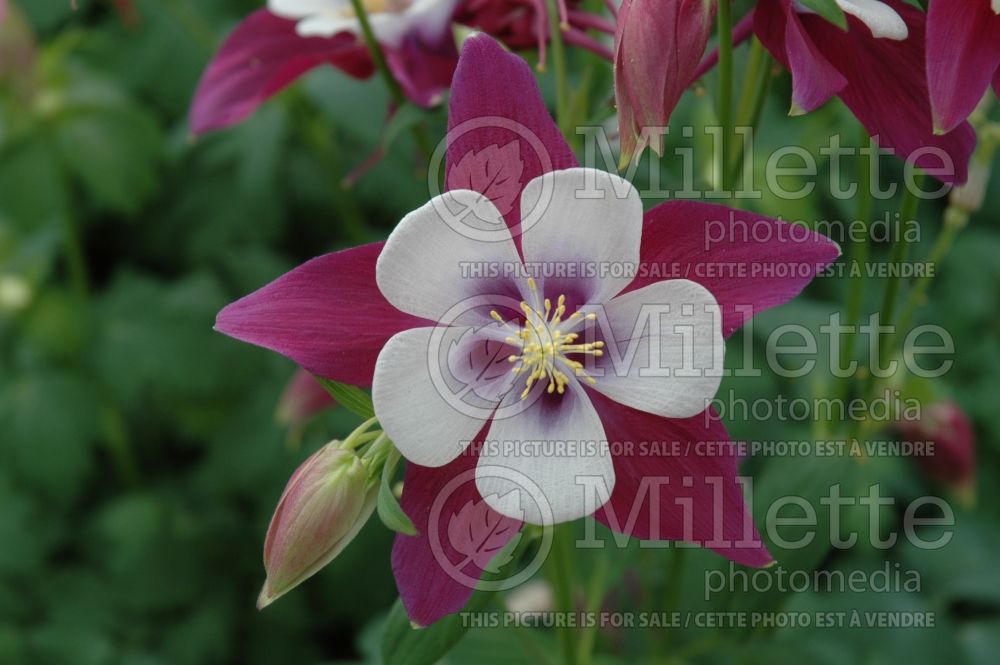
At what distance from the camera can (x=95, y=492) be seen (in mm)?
1359

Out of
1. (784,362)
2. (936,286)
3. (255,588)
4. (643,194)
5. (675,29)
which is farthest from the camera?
(936,286)

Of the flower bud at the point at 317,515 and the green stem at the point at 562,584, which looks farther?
the green stem at the point at 562,584

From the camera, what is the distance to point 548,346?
1.65 ft

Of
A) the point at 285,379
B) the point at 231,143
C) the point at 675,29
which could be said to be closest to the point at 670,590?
the point at 675,29

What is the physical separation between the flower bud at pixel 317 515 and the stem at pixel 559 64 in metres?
0.26

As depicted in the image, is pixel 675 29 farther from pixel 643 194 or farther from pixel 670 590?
pixel 670 590

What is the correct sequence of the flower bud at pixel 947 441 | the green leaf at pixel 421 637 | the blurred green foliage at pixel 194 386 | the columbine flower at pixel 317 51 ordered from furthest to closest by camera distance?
1. the blurred green foliage at pixel 194 386
2. the flower bud at pixel 947 441
3. the columbine flower at pixel 317 51
4. the green leaf at pixel 421 637

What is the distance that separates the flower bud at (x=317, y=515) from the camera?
48 centimetres

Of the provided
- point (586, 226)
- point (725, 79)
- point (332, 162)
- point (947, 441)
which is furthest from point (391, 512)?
point (332, 162)

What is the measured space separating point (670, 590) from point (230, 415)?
700mm

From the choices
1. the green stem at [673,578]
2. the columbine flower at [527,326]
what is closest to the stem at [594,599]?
the green stem at [673,578]

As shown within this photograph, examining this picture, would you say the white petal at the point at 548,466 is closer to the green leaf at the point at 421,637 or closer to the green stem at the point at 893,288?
the green leaf at the point at 421,637

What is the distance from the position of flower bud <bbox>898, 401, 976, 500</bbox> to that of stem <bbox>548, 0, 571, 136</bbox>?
51cm

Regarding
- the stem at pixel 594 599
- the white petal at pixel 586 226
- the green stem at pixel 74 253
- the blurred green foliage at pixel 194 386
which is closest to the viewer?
the white petal at pixel 586 226
